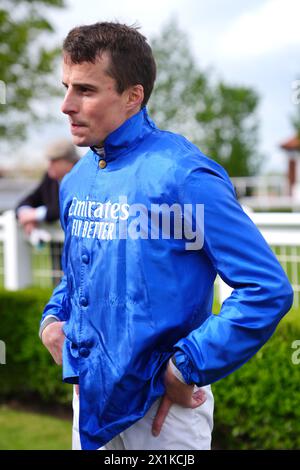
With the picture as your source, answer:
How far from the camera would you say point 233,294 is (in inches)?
74.5

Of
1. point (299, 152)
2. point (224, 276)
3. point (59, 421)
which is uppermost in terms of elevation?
point (299, 152)

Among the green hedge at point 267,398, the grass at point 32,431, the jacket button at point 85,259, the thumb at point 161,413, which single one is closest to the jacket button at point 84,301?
the jacket button at point 85,259

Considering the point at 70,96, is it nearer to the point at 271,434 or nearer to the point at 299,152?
the point at 271,434

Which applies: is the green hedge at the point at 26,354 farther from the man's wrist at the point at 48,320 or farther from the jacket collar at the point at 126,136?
the jacket collar at the point at 126,136

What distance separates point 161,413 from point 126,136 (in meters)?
0.80

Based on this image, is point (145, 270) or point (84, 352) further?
point (84, 352)

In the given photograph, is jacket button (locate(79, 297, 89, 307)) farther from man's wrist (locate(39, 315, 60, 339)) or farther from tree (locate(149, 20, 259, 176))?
tree (locate(149, 20, 259, 176))

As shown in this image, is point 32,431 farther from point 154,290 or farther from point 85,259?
point 154,290

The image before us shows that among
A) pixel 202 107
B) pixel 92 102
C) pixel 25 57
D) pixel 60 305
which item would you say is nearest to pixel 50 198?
pixel 60 305

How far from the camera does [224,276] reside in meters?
1.90

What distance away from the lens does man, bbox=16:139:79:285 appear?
5402 millimetres

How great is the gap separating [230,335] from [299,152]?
195 ft

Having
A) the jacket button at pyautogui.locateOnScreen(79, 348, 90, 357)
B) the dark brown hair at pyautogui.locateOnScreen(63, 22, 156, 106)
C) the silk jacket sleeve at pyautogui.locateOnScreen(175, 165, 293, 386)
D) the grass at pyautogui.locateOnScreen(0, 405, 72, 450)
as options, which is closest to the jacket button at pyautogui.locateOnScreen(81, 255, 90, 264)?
the jacket button at pyautogui.locateOnScreen(79, 348, 90, 357)
